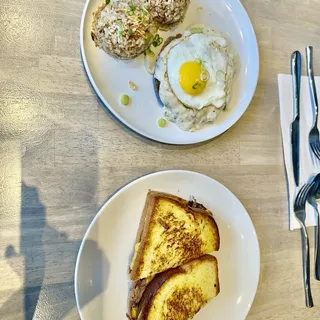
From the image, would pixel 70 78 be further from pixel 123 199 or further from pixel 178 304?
pixel 178 304

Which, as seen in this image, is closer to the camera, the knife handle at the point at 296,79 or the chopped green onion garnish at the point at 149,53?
the chopped green onion garnish at the point at 149,53

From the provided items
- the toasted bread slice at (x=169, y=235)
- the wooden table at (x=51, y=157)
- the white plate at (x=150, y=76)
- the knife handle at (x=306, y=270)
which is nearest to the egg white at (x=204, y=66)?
the white plate at (x=150, y=76)

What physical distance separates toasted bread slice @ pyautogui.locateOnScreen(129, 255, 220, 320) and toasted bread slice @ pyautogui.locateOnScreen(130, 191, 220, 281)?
4cm

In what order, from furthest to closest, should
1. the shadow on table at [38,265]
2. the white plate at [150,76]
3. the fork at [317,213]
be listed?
the fork at [317,213] → the white plate at [150,76] → the shadow on table at [38,265]

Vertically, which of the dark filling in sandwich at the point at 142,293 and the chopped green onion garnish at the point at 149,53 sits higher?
the chopped green onion garnish at the point at 149,53

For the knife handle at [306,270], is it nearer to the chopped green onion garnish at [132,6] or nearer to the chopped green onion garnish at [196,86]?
the chopped green onion garnish at [196,86]

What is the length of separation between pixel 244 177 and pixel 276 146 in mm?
230

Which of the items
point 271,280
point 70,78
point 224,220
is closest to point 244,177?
point 224,220

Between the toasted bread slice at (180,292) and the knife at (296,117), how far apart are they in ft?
1.94

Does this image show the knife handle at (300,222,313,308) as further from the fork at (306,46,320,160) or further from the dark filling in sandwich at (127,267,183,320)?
the dark filling in sandwich at (127,267,183,320)

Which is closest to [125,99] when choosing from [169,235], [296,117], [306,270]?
[169,235]

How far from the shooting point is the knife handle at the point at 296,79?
Answer: 1780mm

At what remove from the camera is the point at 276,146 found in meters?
1.77

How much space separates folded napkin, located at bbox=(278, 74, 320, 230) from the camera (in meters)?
1.76
